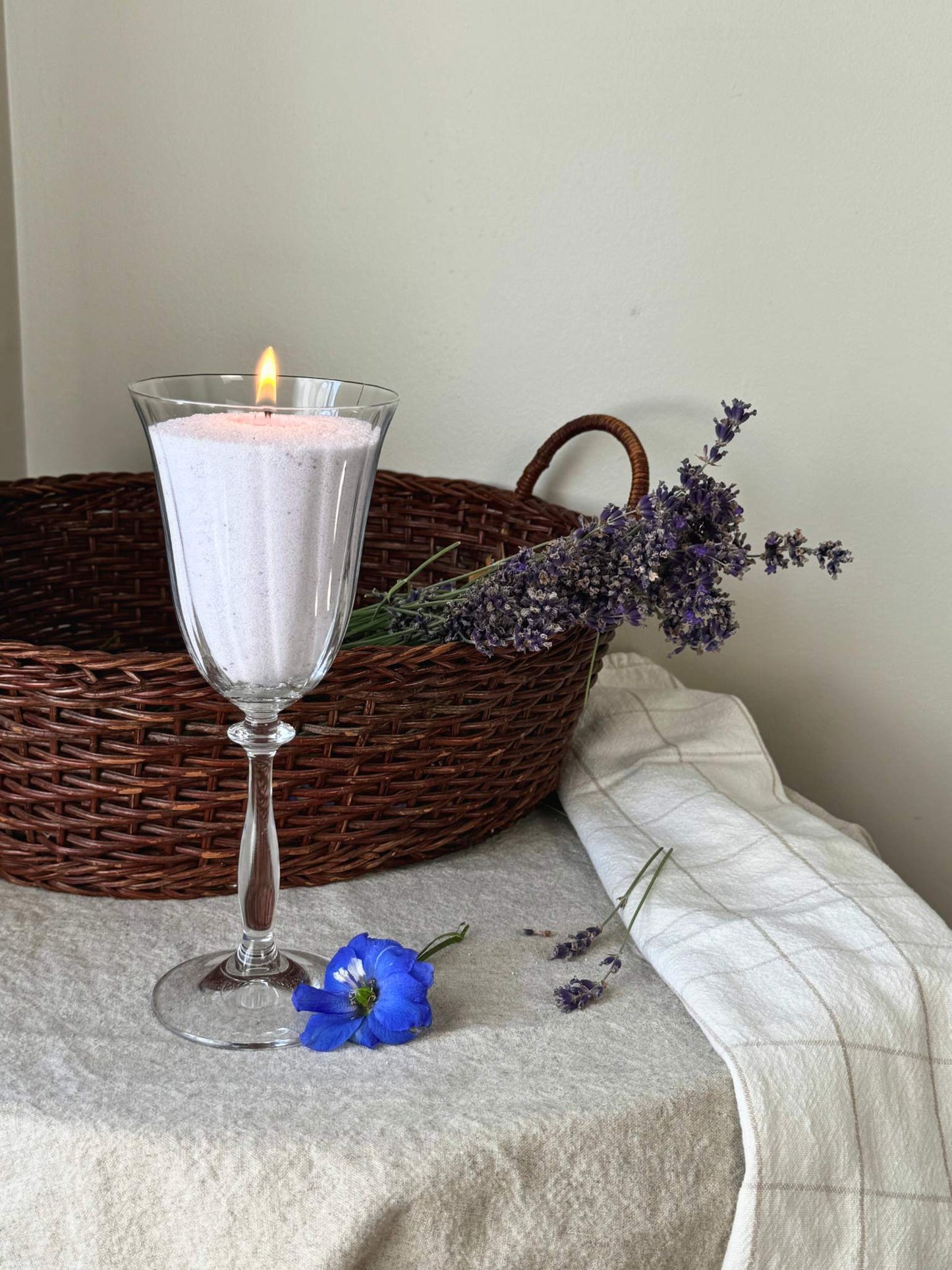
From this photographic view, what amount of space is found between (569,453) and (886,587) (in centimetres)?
38

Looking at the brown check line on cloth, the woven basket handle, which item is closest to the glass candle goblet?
the brown check line on cloth

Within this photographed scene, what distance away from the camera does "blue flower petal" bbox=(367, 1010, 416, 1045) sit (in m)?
0.69

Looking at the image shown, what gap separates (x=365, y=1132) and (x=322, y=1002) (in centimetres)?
10

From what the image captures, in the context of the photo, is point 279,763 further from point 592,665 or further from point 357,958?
point 592,665

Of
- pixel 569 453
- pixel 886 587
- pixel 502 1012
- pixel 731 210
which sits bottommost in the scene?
pixel 502 1012

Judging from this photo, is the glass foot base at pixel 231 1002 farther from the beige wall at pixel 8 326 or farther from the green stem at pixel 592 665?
the beige wall at pixel 8 326

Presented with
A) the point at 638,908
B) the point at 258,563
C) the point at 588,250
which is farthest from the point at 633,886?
the point at 588,250

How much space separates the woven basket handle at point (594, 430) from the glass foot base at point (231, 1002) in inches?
20.0

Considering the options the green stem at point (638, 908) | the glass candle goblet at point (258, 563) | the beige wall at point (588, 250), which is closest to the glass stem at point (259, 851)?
the glass candle goblet at point (258, 563)

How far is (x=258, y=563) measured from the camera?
631mm

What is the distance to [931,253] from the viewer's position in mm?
1172

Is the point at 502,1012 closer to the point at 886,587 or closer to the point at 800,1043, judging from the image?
the point at 800,1043

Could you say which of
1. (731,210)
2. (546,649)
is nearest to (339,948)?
(546,649)

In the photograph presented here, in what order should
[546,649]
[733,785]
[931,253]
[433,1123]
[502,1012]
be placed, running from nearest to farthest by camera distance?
1. [433,1123]
2. [502,1012]
3. [546,649]
4. [733,785]
5. [931,253]
